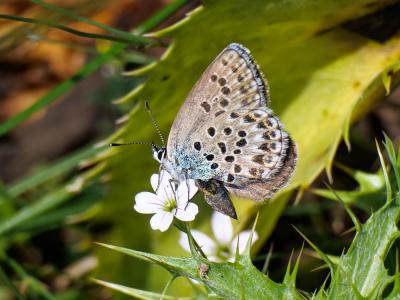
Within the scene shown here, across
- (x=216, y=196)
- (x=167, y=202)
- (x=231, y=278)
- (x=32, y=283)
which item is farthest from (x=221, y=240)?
(x=32, y=283)

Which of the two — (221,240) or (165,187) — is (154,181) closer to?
(165,187)

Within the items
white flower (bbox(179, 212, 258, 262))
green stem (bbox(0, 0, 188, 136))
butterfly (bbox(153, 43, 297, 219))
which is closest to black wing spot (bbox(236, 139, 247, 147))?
butterfly (bbox(153, 43, 297, 219))

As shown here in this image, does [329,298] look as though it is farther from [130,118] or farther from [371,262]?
[130,118]

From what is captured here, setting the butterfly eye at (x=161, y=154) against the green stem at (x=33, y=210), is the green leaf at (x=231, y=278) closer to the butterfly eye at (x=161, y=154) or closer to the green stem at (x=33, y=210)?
the butterfly eye at (x=161, y=154)

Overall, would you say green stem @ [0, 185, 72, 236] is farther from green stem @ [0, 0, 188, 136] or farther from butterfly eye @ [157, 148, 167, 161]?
butterfly eye @ [157, 148, 167, 161]

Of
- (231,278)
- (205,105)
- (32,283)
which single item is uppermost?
(205,105)

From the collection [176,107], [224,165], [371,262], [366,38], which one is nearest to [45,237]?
[176,107]
